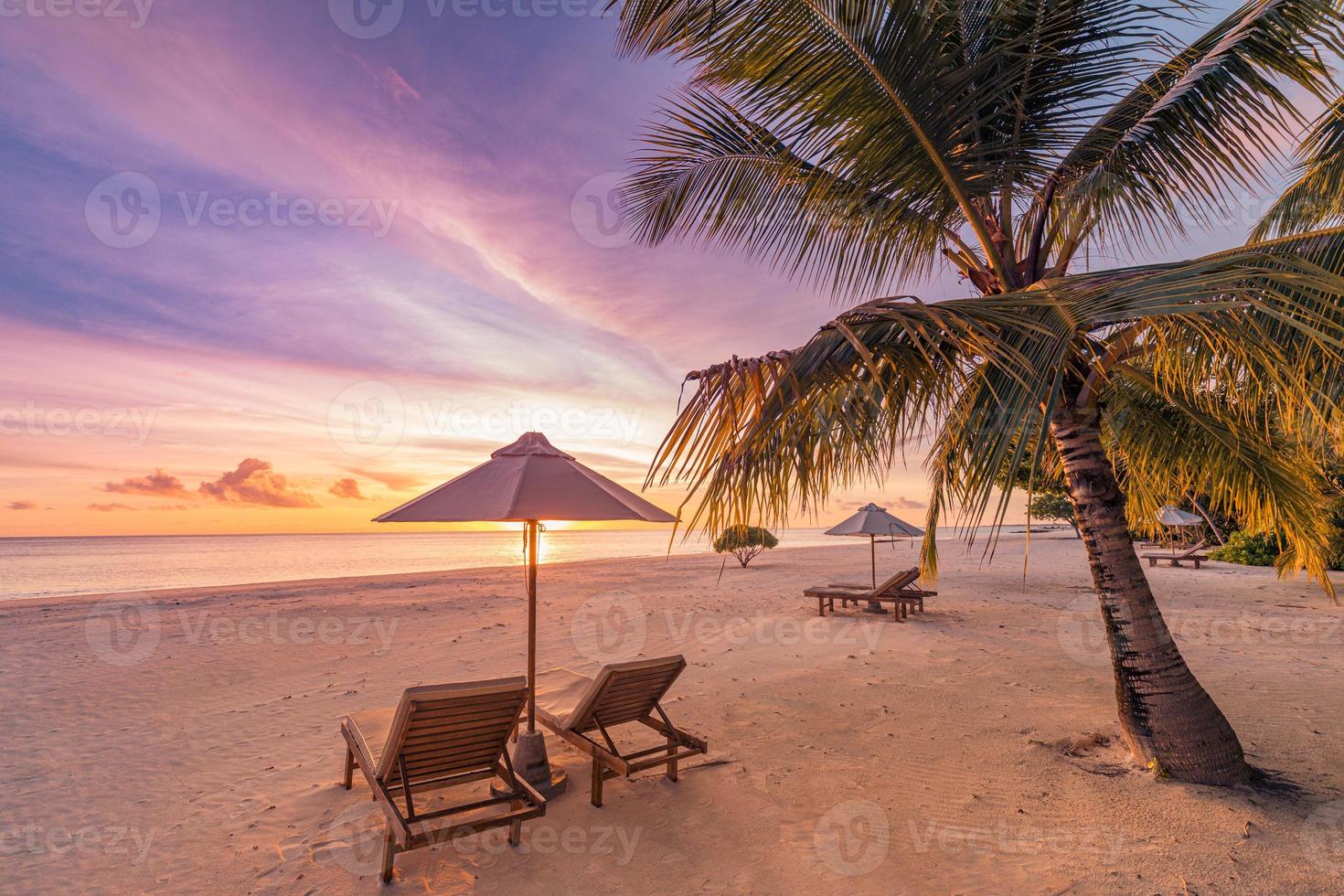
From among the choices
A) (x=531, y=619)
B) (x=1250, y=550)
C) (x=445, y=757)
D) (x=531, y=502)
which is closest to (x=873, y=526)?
(x=531, y=619)

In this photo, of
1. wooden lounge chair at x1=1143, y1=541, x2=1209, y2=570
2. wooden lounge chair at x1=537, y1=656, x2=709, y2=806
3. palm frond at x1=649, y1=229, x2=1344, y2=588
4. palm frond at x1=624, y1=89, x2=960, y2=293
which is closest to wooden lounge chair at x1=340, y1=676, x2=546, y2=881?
wooden lounge chair at x1=537, y1=656, x2=709, y2=806

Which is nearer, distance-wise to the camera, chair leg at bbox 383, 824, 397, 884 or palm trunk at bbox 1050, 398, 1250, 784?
chair leg at bbox 383, 824, 397, 884

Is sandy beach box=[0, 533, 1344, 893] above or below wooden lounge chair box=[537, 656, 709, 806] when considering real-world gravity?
below

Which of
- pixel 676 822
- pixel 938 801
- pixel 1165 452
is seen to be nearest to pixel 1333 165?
pixel 1165 452

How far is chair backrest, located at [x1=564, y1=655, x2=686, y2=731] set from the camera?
400 cm

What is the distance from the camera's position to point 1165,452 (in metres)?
5.91

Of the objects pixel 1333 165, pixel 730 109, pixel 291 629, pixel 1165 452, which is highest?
pixel 730 109

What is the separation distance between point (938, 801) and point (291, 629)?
11.9 meters

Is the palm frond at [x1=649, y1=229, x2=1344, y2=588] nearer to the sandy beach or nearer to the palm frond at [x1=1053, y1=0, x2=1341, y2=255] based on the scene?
the palm frond at [x1=1053, y1=0, x2=1341, y2=255]

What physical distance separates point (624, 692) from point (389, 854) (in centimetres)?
163

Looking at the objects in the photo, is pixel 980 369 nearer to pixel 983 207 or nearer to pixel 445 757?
pixel 983 207

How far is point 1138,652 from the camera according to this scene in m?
4.14

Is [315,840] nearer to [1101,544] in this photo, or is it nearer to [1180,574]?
[1101,544]

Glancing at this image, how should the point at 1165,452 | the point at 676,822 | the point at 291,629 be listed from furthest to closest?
the point at 291,629
the point at 1165,452
the point at 676,822
